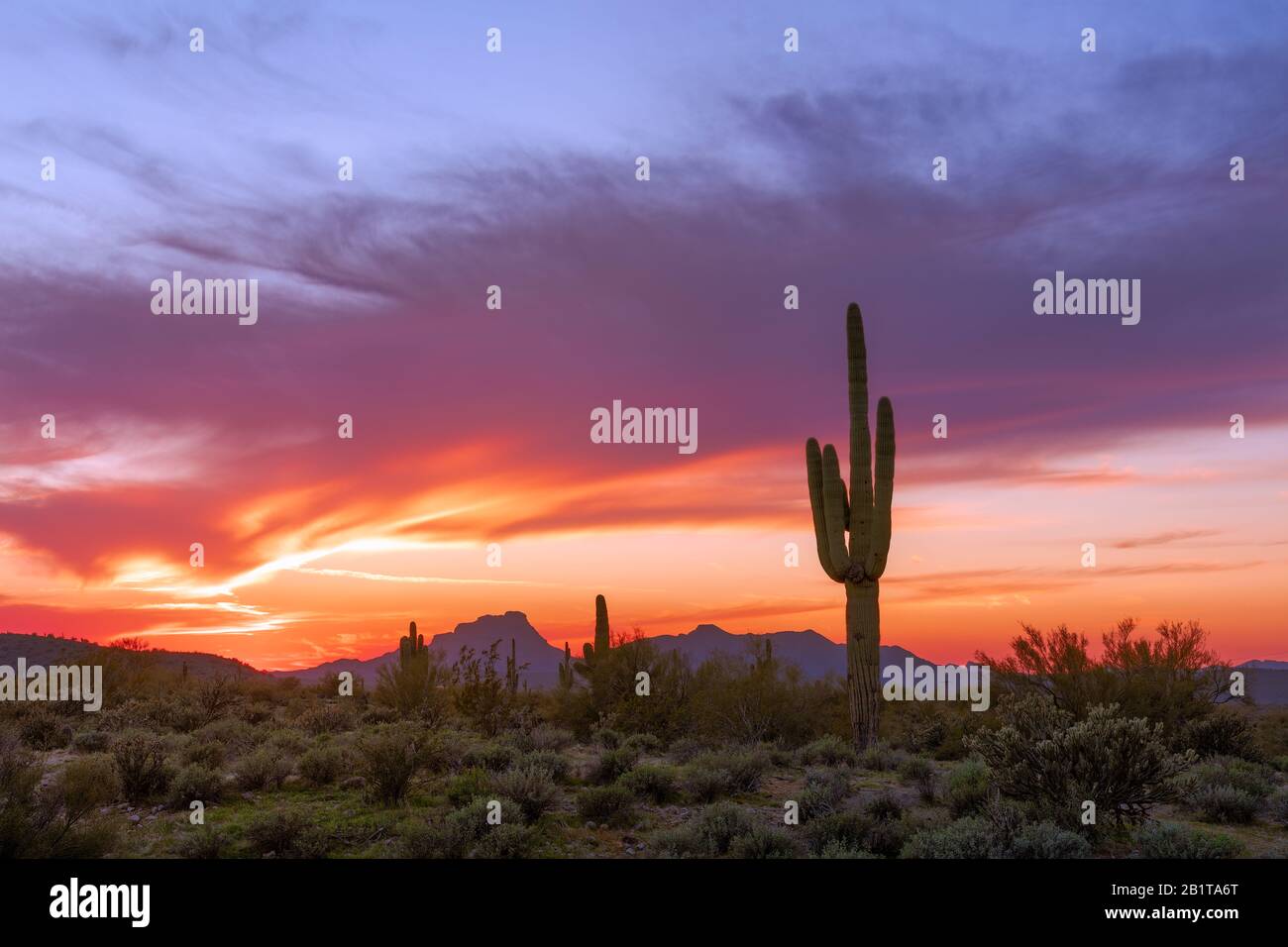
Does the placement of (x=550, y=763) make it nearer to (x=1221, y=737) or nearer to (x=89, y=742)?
(x=89, y=742)

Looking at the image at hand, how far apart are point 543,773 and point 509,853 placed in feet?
9.04

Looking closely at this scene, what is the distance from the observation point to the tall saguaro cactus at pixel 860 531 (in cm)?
2072

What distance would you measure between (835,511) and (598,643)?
11.2m

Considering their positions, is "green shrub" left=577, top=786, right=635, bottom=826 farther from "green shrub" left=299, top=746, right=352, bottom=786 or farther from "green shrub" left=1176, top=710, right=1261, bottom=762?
"green shrub" left=1176, top=710, right=1261, bottom=762

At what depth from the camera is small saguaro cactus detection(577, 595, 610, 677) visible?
90.8ft

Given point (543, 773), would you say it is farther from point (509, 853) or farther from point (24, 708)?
point (24, 708)

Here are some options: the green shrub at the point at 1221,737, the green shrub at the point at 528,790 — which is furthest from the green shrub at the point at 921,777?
the green shrub at the point at 1221,737

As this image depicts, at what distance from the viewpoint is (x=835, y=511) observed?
70.0 ft

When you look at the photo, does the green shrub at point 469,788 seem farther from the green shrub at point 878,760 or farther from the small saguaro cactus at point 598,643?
the small saguaro cactus at point 598,643

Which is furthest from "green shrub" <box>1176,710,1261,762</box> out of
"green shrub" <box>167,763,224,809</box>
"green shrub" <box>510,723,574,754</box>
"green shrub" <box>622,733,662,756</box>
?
"green shrub" <box>167,763,224,809</box>

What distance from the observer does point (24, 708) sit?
23219 mm
